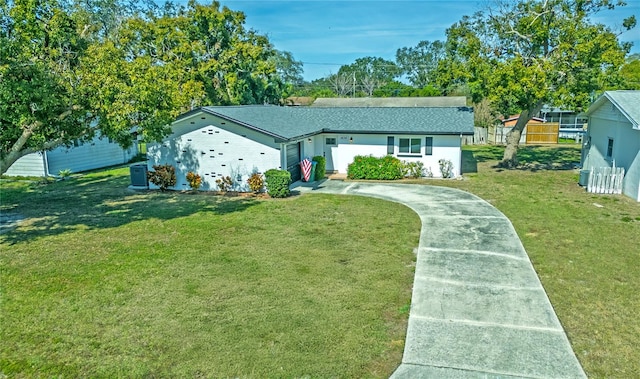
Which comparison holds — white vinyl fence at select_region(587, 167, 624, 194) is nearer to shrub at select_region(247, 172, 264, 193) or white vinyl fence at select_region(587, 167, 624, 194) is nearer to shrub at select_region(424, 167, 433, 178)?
shrub at select_region(424, 167, 433, 178)

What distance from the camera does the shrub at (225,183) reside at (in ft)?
58.8

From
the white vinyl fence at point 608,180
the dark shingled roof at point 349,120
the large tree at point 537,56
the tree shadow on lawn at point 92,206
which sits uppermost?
the large tree at point 537,56

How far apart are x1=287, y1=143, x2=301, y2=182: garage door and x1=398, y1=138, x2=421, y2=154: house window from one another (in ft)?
16.6

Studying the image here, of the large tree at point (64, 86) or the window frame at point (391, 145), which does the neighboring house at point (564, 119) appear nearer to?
the window frame at point (391, 145)

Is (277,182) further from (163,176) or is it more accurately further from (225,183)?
(163,176)

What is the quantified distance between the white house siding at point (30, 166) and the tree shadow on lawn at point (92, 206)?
105 inches

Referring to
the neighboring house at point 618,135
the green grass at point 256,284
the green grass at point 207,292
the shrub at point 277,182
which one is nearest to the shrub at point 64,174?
the green grass at point 256,284

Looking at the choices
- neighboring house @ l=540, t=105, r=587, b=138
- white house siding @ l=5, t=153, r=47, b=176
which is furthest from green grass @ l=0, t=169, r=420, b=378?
neighboring house @ l=540, t=105, r=587, b=138

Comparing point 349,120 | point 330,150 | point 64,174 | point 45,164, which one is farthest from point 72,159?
point 349,120

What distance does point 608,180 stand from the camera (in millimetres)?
16688

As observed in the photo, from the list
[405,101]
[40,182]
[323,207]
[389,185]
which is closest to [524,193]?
[389,185]

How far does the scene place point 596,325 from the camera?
689 centimetres

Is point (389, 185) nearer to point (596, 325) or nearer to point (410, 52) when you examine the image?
point (596, 325)

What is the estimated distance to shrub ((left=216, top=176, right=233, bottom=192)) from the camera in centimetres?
1792
